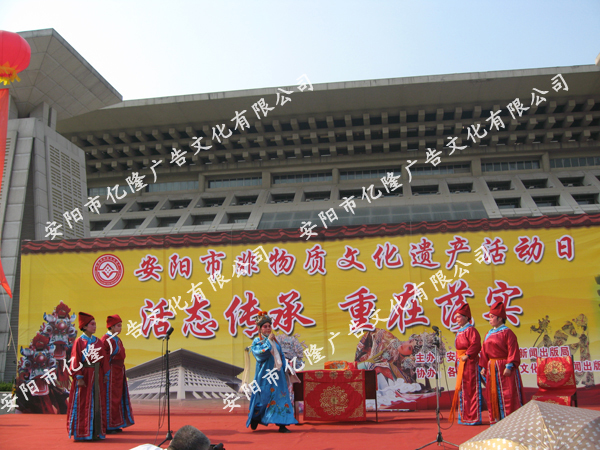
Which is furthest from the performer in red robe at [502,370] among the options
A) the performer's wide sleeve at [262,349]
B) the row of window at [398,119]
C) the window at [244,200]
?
the window at [244,200]

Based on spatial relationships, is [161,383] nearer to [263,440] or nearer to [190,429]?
[263,440]

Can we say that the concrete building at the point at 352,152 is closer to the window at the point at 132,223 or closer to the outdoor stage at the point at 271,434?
the window at the point at 132,223

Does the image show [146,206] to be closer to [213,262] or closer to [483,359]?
[213,262]

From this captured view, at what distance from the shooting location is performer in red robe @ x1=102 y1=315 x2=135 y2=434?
4992 millimetres

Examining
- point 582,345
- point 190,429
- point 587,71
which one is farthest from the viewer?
point 587,71

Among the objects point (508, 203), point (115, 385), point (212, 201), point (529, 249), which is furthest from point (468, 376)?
point (212, 201)

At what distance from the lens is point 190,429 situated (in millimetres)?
1694

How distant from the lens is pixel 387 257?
627 cm

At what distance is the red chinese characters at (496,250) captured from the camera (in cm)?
608

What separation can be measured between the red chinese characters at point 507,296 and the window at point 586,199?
29.5 ft

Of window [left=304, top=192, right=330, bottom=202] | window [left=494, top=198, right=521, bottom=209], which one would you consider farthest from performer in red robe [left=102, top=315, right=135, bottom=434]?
window [left=494, top=198, right=521, bottom=209]

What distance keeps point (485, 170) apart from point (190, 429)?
14413 mm

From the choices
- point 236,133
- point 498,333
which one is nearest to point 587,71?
point 236,133

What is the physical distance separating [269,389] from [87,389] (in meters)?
1.69
